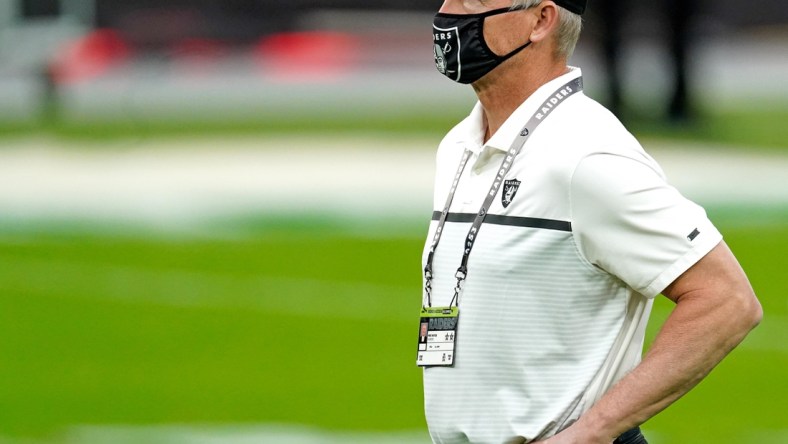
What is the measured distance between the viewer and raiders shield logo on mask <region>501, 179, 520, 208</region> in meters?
3.19

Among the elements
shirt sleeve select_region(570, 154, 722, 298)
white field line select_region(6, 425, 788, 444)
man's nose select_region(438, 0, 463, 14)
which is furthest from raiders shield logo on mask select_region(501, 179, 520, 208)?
white field line select_region(6, 425, 788, 444)

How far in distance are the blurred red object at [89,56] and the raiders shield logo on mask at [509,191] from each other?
29326 mm

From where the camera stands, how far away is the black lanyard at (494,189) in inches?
127

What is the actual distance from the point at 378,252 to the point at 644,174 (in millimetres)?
11458

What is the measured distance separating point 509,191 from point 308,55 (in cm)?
3256

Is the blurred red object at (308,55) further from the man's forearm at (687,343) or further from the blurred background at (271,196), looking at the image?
the man's forearm at (687,343)

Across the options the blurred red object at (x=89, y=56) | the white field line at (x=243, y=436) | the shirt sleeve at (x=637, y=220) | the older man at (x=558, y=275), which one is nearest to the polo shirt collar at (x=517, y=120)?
the older man at (x=558, y=275)

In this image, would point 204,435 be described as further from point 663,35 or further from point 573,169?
point 663,35

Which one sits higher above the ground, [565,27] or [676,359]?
[565,27]

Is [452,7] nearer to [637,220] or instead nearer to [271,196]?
[637,220]

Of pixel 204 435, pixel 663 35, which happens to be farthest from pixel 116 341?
pixel 663 35

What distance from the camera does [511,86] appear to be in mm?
3461

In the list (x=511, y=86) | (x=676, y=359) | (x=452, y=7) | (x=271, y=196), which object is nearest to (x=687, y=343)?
(x=676, y=359)

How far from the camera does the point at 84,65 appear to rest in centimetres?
3272
